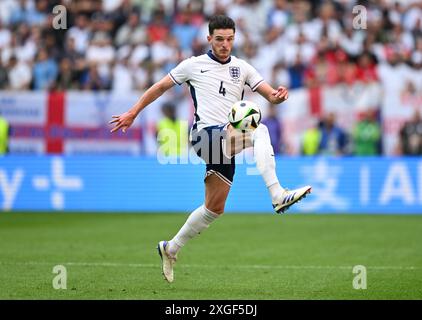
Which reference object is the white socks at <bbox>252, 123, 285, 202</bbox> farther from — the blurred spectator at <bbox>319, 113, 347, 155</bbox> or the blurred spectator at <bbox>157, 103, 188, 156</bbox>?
the blurred spectator at <bbox>319, 113, 347, 155</bbox>

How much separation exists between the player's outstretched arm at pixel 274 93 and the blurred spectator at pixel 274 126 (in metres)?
10.3

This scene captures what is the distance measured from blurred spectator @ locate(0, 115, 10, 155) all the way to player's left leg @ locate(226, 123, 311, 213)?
12.4 meters

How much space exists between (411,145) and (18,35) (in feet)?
34.5

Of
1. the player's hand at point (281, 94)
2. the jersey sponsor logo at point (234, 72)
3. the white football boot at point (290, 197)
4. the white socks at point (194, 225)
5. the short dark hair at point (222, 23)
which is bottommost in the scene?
the white socks at point (194, 225)

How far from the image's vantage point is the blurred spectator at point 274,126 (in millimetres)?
20141

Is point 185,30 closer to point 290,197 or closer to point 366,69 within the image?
point 366,69

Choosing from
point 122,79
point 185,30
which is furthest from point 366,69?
point 122,79

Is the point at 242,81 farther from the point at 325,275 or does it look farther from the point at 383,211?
the point at 383,211

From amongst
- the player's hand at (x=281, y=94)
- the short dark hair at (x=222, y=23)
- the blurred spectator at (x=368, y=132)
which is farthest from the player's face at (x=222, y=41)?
the blurred spectator at (x=368, y=132)

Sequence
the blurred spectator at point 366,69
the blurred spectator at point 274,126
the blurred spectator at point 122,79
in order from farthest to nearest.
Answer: the blurred spectator at point 122,79 < the blurred spectator at point 366,69 < the blurred spectator at point 274,126

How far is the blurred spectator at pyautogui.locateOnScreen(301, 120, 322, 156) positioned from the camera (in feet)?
67.4

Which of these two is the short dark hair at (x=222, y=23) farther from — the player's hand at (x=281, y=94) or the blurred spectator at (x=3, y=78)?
the blurred spectator at (x=3, y=78)

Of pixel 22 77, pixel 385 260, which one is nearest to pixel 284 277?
pixel 385 260

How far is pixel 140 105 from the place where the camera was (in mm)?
9492
